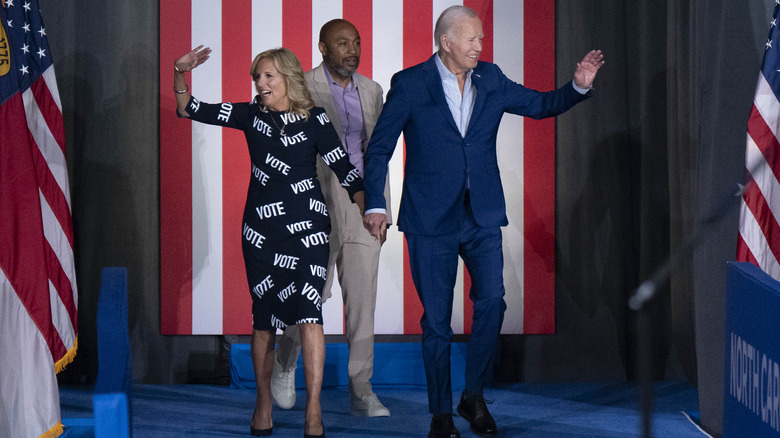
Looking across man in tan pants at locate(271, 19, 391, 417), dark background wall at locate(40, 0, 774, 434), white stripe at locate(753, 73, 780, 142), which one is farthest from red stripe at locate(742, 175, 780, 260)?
man in tan pants at locate(271, 19, 391, 417)

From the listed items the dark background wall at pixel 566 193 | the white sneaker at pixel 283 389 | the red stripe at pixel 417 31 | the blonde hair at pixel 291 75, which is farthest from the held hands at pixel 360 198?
the dark background wall at pixel 566 193

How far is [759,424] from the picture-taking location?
1573 millimetres

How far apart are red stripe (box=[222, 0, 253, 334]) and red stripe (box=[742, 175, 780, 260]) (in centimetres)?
234

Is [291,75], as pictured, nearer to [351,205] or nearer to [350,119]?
[350,119]

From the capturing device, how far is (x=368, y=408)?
3689 mm

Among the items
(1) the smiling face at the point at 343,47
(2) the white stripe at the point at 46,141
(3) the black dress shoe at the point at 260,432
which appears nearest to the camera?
(3) the black dress shoe at the point at 260,432

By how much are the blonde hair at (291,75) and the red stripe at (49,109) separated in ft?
2.95

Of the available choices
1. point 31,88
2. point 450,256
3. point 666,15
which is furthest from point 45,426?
point 666,15

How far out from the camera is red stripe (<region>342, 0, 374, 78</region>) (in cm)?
441

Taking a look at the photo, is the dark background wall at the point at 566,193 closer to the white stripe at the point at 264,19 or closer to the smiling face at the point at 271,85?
the white stripe at the point at 264,19

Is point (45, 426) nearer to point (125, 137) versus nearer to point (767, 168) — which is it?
point (125, 137)

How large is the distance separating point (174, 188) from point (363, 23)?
47.0 inches

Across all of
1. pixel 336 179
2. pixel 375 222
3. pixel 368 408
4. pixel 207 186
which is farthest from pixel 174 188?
pixel 375 222

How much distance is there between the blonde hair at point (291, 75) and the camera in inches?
126
